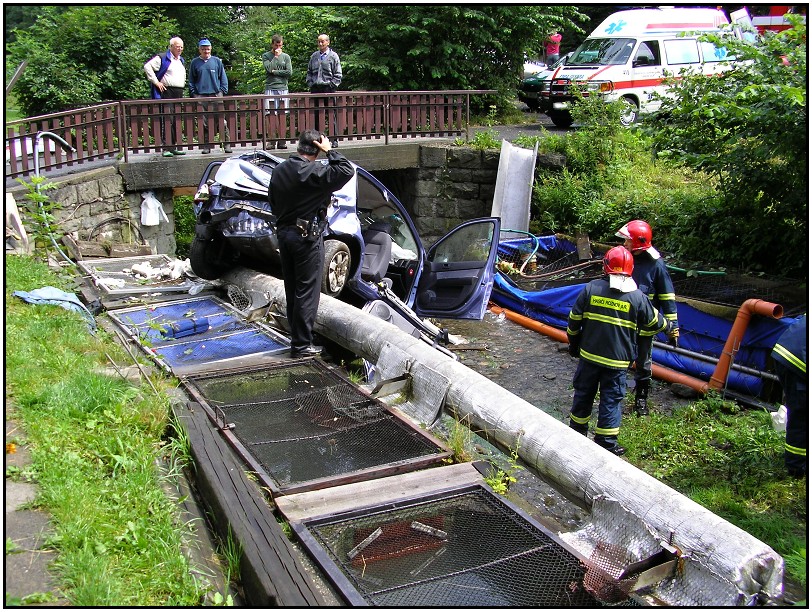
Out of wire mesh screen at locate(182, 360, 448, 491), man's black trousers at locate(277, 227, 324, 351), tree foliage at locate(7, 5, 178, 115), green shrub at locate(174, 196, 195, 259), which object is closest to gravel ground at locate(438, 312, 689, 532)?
wire mesh screen at locate(182, 360, 448, 491)

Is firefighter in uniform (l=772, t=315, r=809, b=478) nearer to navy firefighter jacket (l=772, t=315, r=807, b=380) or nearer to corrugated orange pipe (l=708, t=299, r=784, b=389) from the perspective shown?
navy firefighter jacket (l=772, t=315, r=807, b=380)

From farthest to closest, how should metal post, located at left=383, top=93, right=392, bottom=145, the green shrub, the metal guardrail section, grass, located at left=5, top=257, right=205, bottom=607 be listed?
the green shrub → metal post, located at left=383, top=93, right=392, bottom=145 → the metal guardrail section → grass, located at left=5, top=257, right=205, bottom=607

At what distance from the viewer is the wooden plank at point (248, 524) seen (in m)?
3.05

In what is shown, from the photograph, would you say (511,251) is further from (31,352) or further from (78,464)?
(78,464)

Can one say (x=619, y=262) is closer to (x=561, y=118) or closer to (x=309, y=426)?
(x=309, y=426)

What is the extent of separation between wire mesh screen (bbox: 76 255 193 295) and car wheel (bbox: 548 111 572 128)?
37.2 ft

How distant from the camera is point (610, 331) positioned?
5.77 m

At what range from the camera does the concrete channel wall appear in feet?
11.1

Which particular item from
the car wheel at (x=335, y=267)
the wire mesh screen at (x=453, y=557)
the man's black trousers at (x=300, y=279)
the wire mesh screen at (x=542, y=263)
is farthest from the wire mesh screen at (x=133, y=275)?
the wire mesh screen at (x=453, y=557)

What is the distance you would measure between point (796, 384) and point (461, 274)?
217 inches

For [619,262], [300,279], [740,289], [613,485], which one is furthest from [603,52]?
[613,485]

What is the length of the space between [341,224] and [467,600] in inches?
219

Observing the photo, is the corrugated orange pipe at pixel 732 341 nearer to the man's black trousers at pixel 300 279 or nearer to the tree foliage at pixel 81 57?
the man's black trousers at pixel 300 279

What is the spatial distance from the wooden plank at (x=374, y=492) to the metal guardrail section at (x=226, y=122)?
8.23 m
